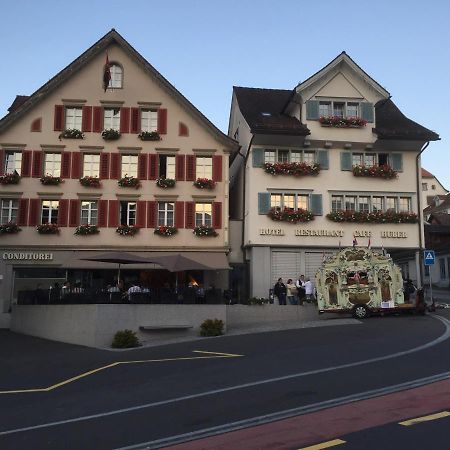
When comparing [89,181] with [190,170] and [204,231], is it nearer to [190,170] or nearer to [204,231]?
[190,170]

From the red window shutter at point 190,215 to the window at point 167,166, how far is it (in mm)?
1729

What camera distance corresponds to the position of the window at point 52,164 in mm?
29672

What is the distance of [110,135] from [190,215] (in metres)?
5.87

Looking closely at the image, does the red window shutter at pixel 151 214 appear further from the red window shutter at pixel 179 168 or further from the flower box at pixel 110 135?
the flower box at pixel 110 135

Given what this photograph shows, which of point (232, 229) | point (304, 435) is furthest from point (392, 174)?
point (304, 435)

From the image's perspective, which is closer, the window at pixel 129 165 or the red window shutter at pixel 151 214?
the red window shutter at pixel 151 214

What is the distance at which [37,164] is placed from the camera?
1160 inches

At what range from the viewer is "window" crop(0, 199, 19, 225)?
29.0 metres

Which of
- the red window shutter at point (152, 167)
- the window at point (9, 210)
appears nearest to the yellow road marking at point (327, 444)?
the red window shutter at point (152, 167)

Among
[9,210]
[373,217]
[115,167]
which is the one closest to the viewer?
[9,210]

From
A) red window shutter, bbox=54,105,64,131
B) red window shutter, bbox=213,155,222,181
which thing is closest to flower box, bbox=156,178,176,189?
red window shutter, bbox=213,155,222,181

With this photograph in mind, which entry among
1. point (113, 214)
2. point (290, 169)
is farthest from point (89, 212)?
point (290, 169)

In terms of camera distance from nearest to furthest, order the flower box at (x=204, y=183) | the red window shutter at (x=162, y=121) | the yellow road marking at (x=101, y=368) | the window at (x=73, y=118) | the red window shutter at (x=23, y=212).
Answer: the yellow road marking at (x=101, y=368) < the red window shutter at (x=23, y=212) < the flower box at (x=204, y=183) < the window at (x=73, y=118) < the red window shutter at (x=162, y=121)

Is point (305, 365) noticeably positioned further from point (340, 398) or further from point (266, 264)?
point (266, 264)
